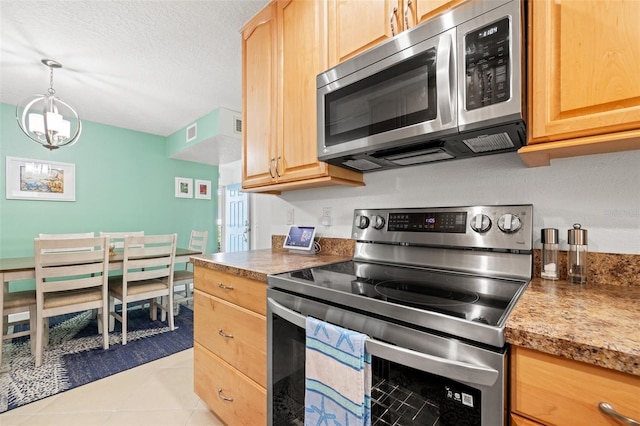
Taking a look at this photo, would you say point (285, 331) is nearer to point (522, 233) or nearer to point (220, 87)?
point (522, 233)

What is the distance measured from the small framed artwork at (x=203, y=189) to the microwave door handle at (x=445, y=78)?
15.1 ft

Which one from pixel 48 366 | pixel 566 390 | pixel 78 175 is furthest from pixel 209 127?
pixel 566 390

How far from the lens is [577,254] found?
0.95 metres

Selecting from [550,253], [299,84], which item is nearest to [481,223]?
[550,253]

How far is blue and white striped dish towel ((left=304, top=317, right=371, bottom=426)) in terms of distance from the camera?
0.79 m

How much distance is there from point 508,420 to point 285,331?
74 cm

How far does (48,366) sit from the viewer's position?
214 cm

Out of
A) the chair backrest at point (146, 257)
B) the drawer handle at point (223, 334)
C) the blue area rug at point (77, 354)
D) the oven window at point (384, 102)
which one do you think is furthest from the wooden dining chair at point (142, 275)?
the oven window at point (384, 102)

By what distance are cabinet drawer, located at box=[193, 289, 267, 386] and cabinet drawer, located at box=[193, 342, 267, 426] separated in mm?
47

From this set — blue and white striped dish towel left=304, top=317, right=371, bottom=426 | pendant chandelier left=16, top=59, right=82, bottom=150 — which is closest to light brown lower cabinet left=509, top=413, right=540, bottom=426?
blue and white striped dish towel left=304, top=317, right=371, bottom=426

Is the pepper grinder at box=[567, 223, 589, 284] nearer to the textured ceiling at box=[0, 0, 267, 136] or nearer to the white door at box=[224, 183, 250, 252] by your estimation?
the textured ceiling at box=[0, 0, 267, 136]

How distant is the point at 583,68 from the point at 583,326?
678 mm

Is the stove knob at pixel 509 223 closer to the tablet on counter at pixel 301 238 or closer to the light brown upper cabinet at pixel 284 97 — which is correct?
the light brown upper cabinet at pixel 284 97

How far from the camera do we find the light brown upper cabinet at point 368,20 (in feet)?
3.52
